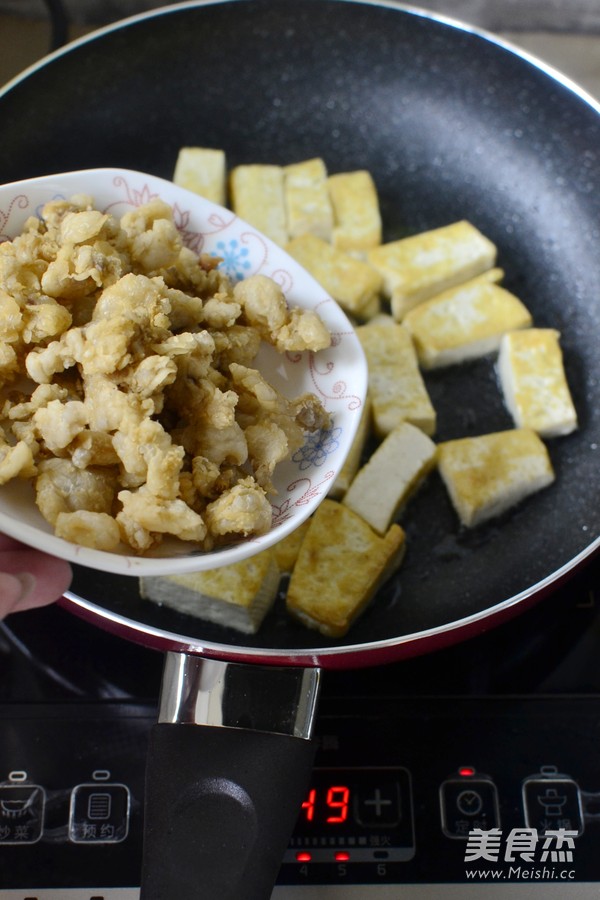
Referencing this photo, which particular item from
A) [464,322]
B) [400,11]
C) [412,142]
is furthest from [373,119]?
[464,322]

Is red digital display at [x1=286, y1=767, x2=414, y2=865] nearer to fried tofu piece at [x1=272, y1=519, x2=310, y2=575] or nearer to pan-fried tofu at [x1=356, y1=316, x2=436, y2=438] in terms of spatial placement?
fried tofu piece at [x1=272, y1=519, x2=310, y2=575]

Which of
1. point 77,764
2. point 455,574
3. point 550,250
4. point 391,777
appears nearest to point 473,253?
point 550,250

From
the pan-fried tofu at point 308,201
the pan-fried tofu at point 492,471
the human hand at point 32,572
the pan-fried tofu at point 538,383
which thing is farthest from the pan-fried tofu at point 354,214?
the human hand at point 32,572

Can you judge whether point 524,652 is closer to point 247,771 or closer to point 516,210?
point 247,771

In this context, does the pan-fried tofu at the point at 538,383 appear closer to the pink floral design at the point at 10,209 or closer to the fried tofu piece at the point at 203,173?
the fried tofu piece at the point at 203,173

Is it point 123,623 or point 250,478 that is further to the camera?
point 123,623

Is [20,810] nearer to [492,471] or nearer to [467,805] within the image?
[467,805]
